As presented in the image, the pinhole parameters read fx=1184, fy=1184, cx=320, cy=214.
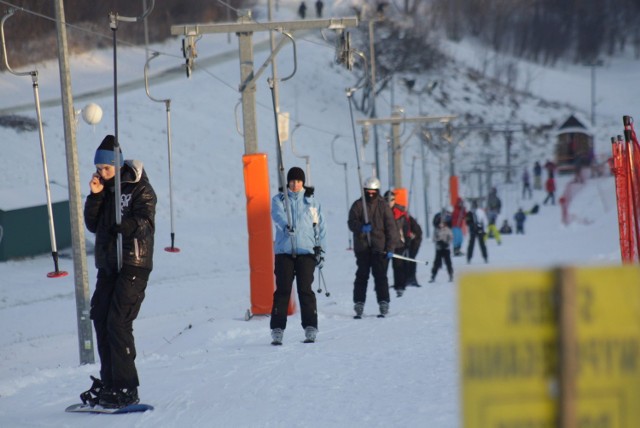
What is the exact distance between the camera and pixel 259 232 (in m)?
15.3

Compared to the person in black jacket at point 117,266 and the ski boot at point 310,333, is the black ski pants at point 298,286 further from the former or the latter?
the person in black jacket at point 117,266

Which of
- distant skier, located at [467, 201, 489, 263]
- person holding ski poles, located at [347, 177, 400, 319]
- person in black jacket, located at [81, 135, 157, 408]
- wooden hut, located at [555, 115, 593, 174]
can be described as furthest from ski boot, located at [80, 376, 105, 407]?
wooden hut, located at [555, 115, 593, 174]

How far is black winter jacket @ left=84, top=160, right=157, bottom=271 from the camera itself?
7.52 m

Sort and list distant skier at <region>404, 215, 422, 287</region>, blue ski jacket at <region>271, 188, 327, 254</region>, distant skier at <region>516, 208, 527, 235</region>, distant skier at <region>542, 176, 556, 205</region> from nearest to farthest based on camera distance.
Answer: blue ski jacket at <region>271, 188, 327, 254</region> → distant skier at <region>404, 215, 422, 287</region> → distant skier at <region>516, 208, 527, 235</region> → distant skier at <region>542, 176, 556, 205</region>

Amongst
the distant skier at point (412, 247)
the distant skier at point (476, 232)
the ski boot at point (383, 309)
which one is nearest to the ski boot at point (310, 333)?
the ski boot at point (383, 309)

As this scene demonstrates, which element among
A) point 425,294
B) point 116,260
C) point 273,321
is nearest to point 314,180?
point 425,294

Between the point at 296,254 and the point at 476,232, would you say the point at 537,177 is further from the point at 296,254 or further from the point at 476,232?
the point at 296,254

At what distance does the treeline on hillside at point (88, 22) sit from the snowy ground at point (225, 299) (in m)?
1.33

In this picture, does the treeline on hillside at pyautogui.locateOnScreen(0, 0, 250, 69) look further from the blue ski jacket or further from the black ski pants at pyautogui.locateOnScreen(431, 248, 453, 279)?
the blue ski jacket

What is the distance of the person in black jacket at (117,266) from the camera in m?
7.47

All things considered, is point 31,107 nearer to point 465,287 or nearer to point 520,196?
point 520,196

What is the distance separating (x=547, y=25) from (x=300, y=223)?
12315cm

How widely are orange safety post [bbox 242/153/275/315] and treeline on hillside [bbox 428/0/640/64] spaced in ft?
342

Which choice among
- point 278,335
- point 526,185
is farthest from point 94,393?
point 526,185
